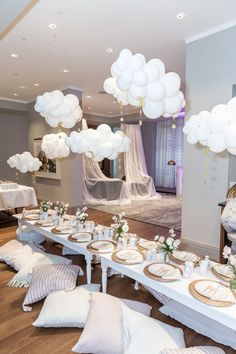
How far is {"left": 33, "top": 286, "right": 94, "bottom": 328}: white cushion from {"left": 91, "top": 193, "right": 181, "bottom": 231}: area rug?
317cm

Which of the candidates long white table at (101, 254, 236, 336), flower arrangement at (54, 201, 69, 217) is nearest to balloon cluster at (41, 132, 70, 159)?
flower arrangement at (54, 201, 69, 217)

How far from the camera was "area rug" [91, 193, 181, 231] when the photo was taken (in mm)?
5695

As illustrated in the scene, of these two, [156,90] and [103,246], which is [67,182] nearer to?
[103,246]

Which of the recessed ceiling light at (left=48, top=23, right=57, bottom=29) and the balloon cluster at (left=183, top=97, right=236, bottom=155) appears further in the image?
the recessed ceiling light at (left=48, top=23, right=57, bottom=29)

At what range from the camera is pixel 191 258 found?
246cm

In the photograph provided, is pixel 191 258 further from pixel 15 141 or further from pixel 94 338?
pixel 15 141

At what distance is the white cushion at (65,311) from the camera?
87.8 inches

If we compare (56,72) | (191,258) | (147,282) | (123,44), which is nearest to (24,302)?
(147,282)

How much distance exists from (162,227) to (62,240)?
2712mm

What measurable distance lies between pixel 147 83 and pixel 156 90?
0.10 metres

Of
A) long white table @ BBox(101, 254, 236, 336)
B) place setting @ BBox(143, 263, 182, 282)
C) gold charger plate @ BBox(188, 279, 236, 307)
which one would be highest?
place setting @ BBox(143, 263, 182, 282)

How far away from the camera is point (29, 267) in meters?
3.14

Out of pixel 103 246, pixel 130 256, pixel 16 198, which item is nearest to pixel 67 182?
pixel 16 198

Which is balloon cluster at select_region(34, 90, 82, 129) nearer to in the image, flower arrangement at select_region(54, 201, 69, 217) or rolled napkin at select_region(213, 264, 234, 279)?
flower arrangement at select_region(54, 201, 69, 217)
